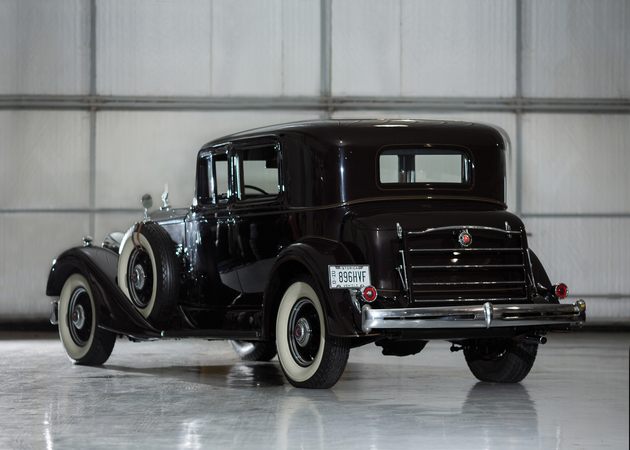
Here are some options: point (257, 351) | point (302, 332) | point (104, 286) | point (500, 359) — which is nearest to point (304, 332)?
point (302, 332)

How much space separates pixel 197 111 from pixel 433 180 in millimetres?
7154

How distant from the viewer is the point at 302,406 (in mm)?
6113

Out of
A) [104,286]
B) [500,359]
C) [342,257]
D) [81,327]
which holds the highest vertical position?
[342,257]

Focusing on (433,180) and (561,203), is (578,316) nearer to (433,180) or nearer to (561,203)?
(433,180)

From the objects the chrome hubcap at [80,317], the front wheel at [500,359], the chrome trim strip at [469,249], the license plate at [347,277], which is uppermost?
the chrome trim strip at [469,249]

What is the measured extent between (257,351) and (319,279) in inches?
131

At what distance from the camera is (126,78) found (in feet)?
44.7

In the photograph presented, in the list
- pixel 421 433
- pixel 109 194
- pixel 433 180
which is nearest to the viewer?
pixel 421 433

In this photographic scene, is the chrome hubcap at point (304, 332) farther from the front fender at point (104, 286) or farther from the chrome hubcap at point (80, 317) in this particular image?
the chrome hubcap at point (80, 317)

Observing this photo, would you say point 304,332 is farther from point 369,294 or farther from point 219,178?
point 219,178

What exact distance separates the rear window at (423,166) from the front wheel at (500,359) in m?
1.36

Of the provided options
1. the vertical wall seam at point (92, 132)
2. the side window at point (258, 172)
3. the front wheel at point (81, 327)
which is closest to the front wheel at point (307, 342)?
the side window at point (258, 172)

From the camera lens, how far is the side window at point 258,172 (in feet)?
24.5

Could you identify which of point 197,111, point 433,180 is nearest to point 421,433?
point 433,180
